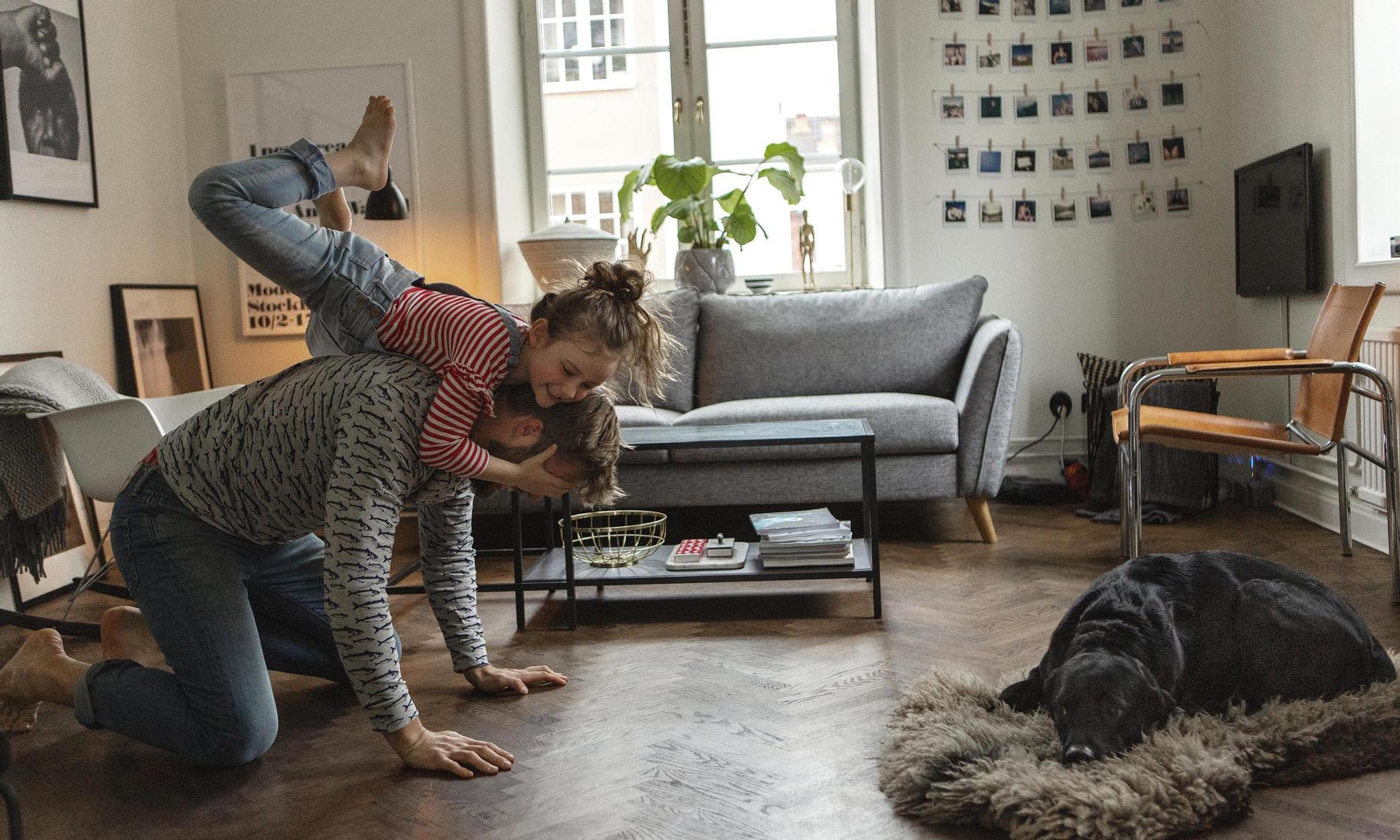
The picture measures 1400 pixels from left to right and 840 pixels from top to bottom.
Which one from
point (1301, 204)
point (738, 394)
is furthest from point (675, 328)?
point (1301, 204)

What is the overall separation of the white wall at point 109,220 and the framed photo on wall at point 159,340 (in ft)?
0.13

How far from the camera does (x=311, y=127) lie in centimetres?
452

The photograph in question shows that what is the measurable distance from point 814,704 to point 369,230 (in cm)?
317

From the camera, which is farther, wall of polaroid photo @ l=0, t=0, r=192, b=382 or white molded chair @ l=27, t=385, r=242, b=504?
wall of polaroid photo @ l=0, t=0, r=192, b=382

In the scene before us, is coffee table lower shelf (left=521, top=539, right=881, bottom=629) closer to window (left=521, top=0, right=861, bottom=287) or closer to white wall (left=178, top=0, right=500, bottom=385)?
white wall (left=178, top=0, right=500, bottom=385)

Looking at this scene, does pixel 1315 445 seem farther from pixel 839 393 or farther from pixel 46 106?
pixel 46 106

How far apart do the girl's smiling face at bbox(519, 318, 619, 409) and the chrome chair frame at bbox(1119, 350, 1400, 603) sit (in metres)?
1.65

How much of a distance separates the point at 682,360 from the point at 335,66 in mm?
1902

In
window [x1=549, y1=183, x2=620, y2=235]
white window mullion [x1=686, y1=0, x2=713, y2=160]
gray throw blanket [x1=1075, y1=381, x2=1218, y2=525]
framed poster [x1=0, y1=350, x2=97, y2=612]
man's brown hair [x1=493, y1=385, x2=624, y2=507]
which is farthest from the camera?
window [x1=549, y1=183, x2=620, y2=235]

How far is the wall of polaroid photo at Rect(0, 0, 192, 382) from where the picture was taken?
3445 millimetres

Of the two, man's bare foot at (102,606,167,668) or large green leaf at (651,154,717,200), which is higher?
Answer: large green leaf at (651,154,717,200)

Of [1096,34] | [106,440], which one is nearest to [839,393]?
[1096,34]

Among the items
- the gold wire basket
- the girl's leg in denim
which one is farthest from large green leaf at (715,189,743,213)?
the girl's leg in denim

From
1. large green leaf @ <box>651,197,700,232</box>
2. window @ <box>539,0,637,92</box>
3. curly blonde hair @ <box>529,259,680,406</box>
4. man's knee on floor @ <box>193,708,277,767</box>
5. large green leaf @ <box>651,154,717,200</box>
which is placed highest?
window @ <box>539,0,637,92</box>
